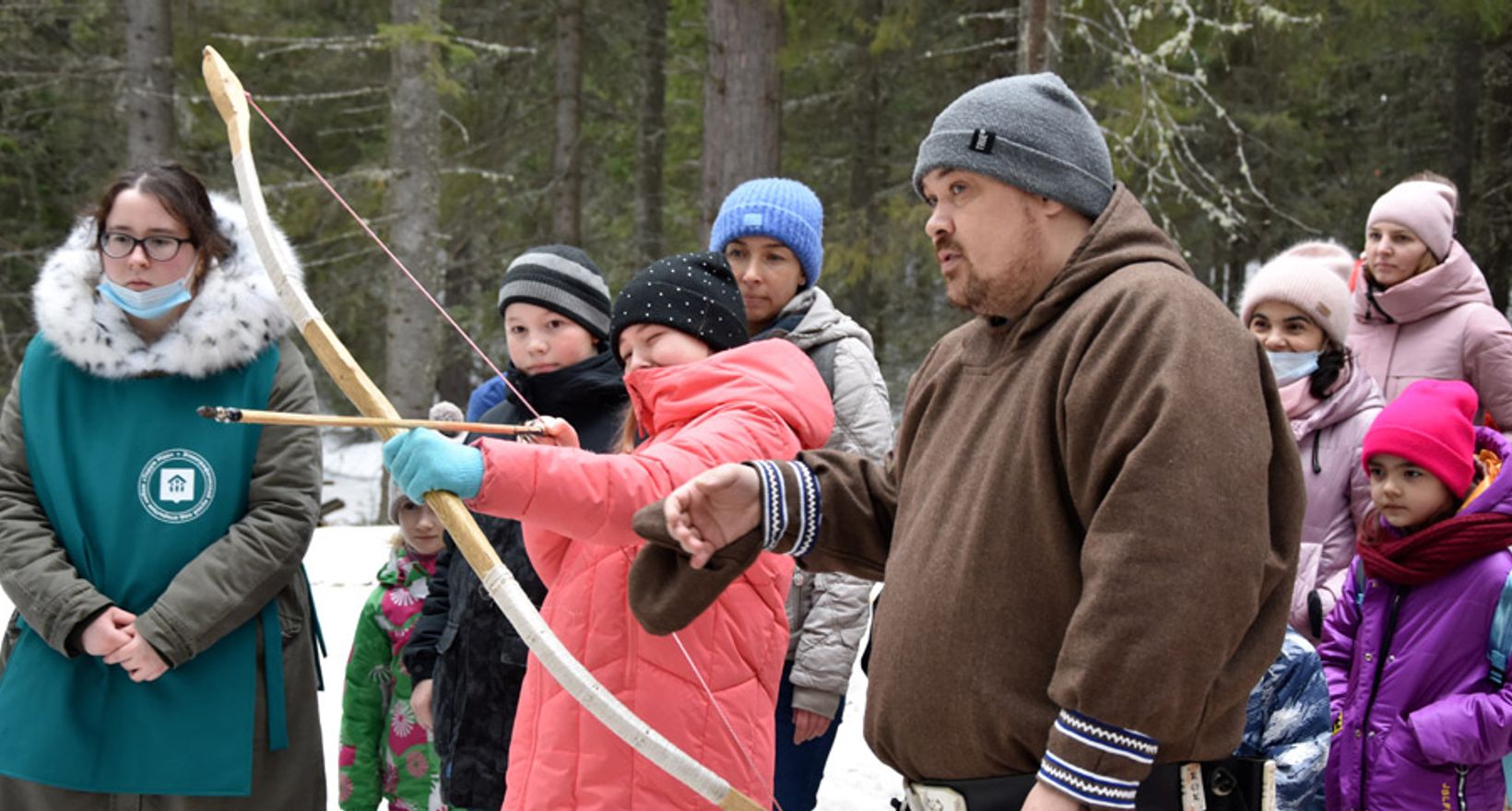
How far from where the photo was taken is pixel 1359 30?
1320cm

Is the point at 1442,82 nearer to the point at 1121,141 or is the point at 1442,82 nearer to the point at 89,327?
the point at 1121,141

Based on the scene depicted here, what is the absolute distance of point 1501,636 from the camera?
3.15 meters

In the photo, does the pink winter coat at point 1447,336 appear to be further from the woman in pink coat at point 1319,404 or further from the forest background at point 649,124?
the forest background at point 649,124

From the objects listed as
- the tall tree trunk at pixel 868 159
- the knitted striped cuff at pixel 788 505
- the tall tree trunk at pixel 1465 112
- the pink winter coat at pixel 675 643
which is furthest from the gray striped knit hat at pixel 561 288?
the tall tree trunk at pixel 1465 112

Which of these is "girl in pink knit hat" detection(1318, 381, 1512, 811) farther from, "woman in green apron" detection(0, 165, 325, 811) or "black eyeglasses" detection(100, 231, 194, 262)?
"black eyeglasses" detection(100, 231, 194, 262)

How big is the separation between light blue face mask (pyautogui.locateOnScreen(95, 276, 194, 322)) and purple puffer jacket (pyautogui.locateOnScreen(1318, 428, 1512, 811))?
9.75ft

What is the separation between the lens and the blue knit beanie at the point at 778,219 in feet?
11.9

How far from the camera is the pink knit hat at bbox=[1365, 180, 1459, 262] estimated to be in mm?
4395

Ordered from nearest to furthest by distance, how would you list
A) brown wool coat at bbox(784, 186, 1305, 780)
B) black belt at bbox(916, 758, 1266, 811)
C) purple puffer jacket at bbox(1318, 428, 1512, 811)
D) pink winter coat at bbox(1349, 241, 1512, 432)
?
brown wool coat at bbox(784, 186, 1305, 780) → black belt at bbox(916, 758, 1266, 811) → purple puffer jacket at bbox(1318, 428, 1512, 811) → pink winter coat at bbox(1349, 241, 1512, 432)

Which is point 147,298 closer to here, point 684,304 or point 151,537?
point 151,537

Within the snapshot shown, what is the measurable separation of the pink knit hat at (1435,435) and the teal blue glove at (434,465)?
227cm

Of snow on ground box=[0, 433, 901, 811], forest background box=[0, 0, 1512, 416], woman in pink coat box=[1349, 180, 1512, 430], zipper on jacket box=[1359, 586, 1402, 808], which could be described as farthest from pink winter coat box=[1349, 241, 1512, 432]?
forest background box=[0, 0, 1512, 416]

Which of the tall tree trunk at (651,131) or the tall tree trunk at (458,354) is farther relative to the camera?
the tall tree trunk at (458,354)

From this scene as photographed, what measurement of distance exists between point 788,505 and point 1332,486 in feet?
7.04
